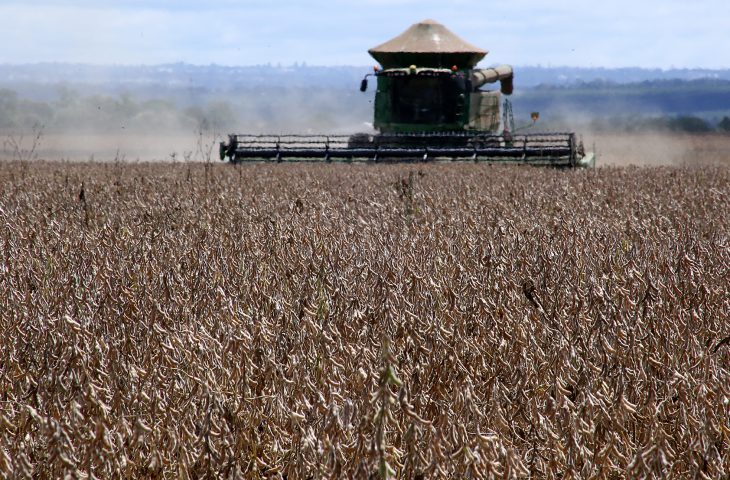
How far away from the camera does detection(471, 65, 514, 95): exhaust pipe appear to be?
20375 mm

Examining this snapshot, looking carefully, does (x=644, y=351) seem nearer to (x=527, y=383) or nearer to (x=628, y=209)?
(x=527, y=383)

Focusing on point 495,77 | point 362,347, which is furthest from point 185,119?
point 362,347

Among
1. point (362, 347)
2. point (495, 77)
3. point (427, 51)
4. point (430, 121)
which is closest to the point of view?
point (362, 347)

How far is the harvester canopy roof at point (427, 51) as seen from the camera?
811 inches

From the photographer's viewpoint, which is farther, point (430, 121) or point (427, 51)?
point (427, 51)

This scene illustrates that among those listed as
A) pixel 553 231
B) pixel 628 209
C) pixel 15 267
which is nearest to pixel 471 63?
pixel 628 209

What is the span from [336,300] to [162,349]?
91cm

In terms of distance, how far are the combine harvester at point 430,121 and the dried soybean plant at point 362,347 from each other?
8613 millimetres

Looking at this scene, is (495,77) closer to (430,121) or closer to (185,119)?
(430,121)

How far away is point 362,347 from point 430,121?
16401 mm

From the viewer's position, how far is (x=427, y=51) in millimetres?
20453

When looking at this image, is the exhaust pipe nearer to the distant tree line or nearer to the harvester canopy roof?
the harvester canopy roof

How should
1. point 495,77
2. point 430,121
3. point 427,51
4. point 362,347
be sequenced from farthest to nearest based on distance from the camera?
1. point 495,77
2. point 427,51
3. point 430,121
4. point 362,347

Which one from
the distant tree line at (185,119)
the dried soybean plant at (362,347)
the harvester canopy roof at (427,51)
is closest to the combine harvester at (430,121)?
the harvester canopy roof at (427,51)
